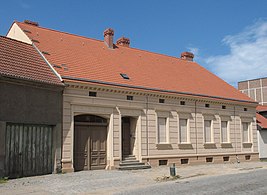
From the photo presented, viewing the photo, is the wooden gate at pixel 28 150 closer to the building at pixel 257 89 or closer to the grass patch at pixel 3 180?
the grass patch at pixel 3 180

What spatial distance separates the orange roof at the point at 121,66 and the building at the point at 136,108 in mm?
73

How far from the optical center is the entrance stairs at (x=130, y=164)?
18.8 m

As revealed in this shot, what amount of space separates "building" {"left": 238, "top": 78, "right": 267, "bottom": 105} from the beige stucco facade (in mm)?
24874

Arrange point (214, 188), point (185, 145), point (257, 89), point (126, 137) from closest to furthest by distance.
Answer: point (214, 188) → point (126, 137) → point (185, 145) → point (257, 89)

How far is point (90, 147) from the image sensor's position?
18344 millimetres

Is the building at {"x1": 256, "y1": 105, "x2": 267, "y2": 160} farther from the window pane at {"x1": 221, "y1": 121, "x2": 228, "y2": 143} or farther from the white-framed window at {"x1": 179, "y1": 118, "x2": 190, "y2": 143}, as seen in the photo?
the white-framed window at {"x1": 179, "y1": 118, "x2": 190, "y2": 143}

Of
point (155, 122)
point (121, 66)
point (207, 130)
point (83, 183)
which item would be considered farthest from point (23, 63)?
point (207, 130)

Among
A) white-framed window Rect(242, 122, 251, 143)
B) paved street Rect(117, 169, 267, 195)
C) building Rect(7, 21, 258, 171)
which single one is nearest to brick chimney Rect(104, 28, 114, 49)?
building Rect(7, 21, 258, 171)

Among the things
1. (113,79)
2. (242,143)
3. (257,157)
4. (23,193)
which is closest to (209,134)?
(242,143)

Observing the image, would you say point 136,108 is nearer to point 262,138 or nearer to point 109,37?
point 109,37

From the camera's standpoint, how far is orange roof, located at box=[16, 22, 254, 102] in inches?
746

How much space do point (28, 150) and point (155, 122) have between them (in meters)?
8.20

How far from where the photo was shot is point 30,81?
611 inches

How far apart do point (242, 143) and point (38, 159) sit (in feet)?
54.1
